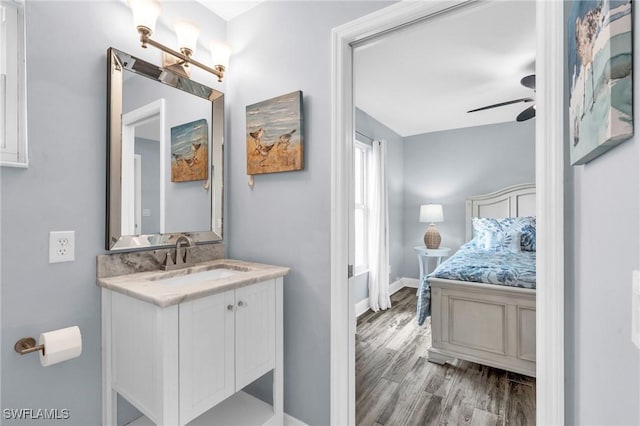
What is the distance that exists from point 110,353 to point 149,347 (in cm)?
38

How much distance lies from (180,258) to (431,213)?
12.5ft

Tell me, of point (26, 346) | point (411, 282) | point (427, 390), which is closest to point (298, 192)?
point (26, 346)

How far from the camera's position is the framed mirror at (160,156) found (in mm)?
1429

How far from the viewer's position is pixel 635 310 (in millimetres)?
487

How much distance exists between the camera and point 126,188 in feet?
4.83

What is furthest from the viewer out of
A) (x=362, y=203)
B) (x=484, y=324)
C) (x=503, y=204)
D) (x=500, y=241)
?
(x=503, y=204)

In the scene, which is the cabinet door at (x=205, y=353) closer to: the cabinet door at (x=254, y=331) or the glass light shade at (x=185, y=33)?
the cabinet door at (x=254, y=331)

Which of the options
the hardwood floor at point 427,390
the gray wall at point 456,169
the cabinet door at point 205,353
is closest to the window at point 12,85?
the cabinet door at point 205,353

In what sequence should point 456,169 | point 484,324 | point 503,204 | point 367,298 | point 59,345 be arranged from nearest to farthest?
point 59,345 → point 484,324 → point 367,298 → point 503,204 → point 456,169

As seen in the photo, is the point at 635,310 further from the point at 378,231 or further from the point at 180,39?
the point at 378,231

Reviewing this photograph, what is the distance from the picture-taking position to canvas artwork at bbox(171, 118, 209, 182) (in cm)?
173

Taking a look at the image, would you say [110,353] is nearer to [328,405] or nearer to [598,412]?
[328,405]

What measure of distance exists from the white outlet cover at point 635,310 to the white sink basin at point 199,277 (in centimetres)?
141

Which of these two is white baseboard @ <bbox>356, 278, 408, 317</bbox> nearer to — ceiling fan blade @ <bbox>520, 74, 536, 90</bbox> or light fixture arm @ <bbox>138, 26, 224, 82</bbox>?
ceiling fan blade @ <bbox>520, 74, 536, 90</bbox>
